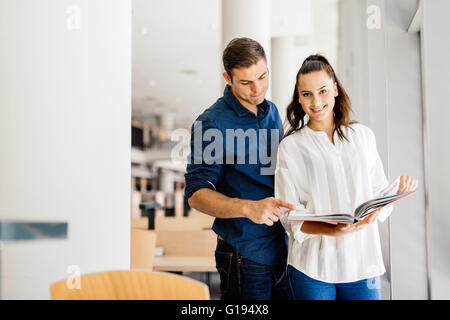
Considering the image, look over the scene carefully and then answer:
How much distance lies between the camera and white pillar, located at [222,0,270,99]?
258 centimetres

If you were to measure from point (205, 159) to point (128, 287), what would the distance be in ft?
2.29

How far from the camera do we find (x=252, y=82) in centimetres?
162

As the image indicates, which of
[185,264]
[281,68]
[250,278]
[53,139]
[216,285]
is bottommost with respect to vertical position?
[216,285]

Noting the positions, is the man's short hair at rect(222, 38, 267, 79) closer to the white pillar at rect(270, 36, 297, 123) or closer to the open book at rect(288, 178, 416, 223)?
the open book at rect(288, 178, 416, 223)

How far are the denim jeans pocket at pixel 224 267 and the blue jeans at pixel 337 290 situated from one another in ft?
1.05

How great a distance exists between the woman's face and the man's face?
0.67ft

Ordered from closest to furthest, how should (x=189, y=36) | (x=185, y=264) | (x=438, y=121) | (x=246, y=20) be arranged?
(x=438, y=121) → (x=246, y=20) → (x=185, y=264) → (x=189, y=36)

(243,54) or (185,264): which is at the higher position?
(243,54)

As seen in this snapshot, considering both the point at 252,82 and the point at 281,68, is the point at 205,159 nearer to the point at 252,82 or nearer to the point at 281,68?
the point at 252,82

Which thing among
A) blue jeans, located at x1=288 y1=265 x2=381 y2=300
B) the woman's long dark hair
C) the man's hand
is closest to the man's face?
the woman's long dark hair

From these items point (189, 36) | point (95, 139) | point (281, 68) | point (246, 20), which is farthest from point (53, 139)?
point (281, 68)
